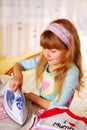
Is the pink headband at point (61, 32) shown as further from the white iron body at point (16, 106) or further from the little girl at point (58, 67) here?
the white iron body at point (16, 106)

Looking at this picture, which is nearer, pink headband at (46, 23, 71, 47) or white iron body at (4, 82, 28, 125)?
white iron body at (4, 82, 28, 125)

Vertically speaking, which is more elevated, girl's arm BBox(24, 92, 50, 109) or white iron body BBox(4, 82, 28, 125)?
white iron body BBox(4, 82, 28, 125)

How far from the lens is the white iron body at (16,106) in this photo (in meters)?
1.08

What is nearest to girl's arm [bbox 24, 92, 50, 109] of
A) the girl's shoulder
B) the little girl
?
the little girl

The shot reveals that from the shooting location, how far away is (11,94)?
3.84 ft

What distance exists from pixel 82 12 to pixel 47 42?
0.52m

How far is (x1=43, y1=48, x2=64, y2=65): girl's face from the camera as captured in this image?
4.21 feet

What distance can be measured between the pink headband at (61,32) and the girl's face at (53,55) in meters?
0.06

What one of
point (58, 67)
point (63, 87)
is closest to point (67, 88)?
point (63, 87)

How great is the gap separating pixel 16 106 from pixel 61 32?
383 millimetres

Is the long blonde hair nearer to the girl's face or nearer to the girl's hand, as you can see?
the girl's face

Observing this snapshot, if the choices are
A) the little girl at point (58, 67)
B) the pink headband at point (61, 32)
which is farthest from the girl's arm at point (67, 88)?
the pink headband at point (61, 32)

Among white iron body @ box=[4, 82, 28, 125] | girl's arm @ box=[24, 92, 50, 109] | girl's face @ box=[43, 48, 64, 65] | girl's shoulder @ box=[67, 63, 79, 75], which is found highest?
Answer: girl's face @ box=[43, 48, 64, 65]

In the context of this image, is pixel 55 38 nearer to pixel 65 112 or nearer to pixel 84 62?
pixel 65 112
